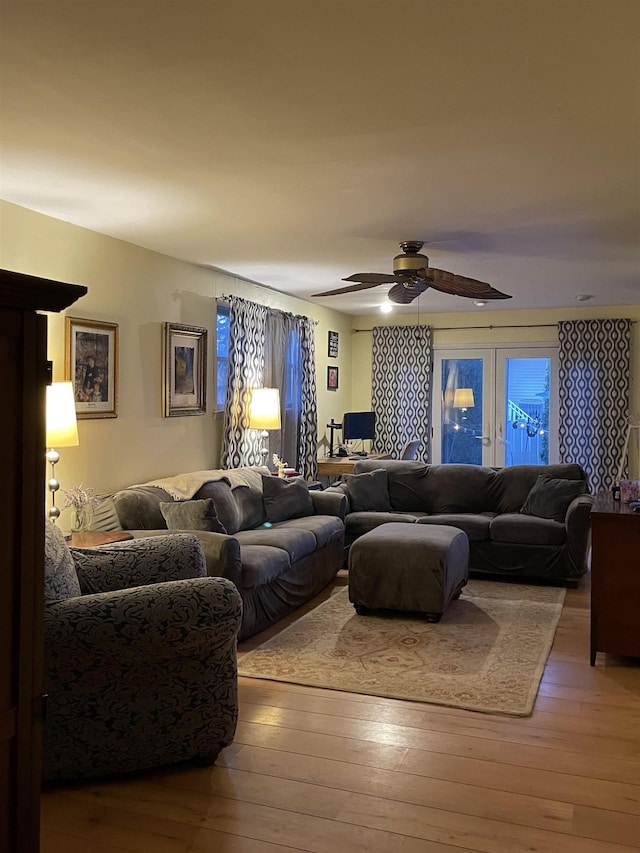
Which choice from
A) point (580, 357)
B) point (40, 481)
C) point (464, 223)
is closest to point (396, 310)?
point (580, 357)

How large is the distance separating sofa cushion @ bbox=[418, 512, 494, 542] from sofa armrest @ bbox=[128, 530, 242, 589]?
2.35 m

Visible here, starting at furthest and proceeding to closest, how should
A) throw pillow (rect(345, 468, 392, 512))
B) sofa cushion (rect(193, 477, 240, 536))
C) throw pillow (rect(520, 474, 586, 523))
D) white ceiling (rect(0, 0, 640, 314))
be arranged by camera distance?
throw pillow (rect(345, 468, 392, 512)), throw pillow (rect(520, 474, 586, 523)), sofa cushion (rect(193, 477, 240, 536)), white ceiling (rect(0, 0, 640, 314))

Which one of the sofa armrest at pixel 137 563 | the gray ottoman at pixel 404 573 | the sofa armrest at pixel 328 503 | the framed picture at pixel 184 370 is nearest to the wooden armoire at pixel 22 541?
the sofa armrest at pixel 137 563

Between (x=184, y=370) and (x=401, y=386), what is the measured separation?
4.05 meters

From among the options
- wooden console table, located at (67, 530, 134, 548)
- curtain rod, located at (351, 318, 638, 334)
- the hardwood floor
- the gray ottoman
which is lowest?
the hardwood floor

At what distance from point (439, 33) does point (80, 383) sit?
3159 mm

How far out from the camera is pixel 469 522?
6.05 meters

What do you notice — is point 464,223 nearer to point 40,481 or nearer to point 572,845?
point 572,845

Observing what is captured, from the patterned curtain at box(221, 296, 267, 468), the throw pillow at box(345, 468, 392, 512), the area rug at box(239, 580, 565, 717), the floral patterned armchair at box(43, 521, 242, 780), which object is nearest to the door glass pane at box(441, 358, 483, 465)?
the throw pillow at box(345, 468, 392, 512)

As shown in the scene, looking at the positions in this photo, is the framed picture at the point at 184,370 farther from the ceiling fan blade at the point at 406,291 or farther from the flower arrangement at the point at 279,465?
the ceiling fan blade at the point at 406,291

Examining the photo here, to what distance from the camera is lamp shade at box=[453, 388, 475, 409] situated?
909 centimetres

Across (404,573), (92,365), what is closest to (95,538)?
(92,365)

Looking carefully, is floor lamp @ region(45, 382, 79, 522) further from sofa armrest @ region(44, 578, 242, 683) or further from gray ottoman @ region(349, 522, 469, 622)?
gray ottoman @ region(349, 522, 469, 622)

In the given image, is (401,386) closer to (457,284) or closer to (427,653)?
(457,284)
